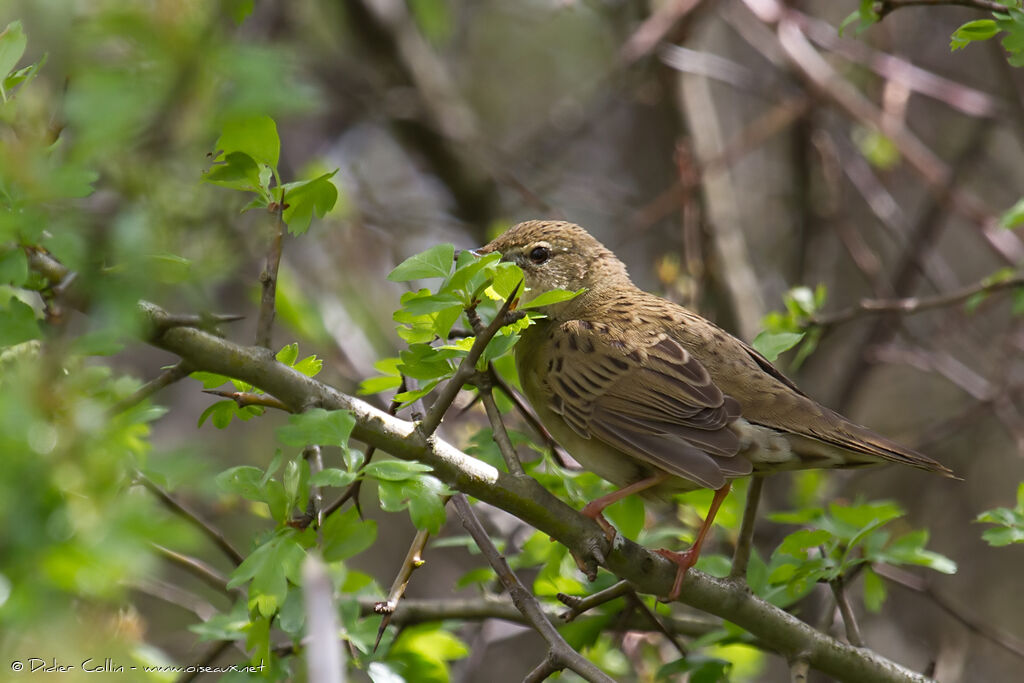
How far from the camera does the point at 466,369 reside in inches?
93.0

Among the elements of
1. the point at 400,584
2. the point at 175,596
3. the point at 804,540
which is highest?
the point at 804,540

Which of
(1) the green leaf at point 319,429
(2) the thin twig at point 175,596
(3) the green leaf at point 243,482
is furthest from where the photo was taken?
(2) the thin twig at point 175,596

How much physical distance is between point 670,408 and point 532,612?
1.26 metres

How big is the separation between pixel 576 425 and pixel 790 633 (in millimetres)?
1087

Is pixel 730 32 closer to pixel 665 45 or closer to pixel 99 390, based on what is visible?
pixel 665 45

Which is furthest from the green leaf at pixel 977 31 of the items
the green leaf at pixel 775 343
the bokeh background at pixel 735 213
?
the bokeh background at pixel 735 213

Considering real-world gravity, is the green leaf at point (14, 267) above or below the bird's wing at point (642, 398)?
below

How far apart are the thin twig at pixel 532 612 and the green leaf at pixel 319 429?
22.8 inches

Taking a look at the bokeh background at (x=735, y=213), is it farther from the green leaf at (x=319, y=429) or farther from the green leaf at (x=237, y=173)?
the green leaf at (x=319, y=429)

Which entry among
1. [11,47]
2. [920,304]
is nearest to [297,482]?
[11,47]

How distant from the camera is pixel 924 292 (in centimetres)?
873

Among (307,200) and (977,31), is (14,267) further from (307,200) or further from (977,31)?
(977,31)

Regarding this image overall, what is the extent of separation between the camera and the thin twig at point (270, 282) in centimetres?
247

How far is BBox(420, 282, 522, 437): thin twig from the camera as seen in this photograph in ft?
7.54
